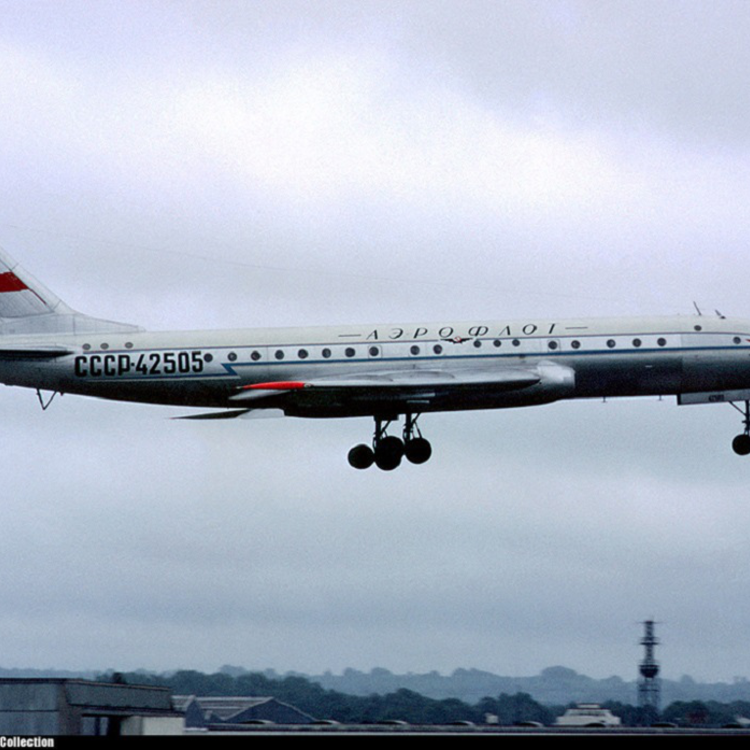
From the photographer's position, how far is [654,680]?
354 feet

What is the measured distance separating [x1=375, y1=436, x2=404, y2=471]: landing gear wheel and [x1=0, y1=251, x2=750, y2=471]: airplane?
4.24ft

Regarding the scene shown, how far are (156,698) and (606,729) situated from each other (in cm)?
2025

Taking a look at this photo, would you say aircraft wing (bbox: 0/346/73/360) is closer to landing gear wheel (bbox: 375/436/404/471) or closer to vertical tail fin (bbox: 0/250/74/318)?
vertical tail fin (bbox: 0/250/74/318)

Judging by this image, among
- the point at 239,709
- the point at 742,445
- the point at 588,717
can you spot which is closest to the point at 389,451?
the point at 742,445

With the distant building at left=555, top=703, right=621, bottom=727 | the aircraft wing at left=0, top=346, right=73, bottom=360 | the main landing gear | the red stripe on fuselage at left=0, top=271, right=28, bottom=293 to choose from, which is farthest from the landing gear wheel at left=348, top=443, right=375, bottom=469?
the distant building at left=555, top=703, right=621, bottom=727

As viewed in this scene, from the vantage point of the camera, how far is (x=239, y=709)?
332 ft

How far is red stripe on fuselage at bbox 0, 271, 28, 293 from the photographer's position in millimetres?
58969

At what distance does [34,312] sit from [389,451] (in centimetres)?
1376

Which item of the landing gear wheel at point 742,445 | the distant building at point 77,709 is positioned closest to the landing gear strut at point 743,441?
the landing gear wheel at point 742,445

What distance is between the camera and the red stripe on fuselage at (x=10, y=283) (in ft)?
193

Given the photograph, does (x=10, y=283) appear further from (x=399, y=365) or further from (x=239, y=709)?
(x=239, y=709)

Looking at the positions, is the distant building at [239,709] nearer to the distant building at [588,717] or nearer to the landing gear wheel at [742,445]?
the distant building at [588,717]
